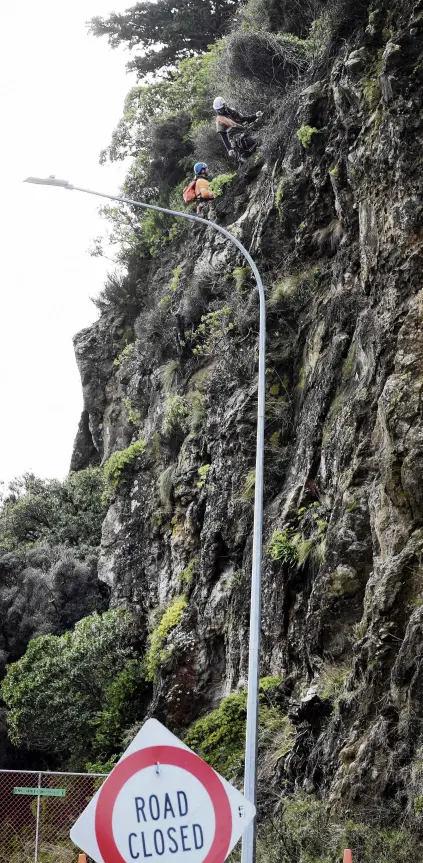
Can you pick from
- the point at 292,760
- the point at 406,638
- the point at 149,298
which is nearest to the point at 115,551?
the point at 149,298

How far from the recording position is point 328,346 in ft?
49.9

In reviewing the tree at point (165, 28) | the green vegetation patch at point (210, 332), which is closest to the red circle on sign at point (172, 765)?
the green vegetation patch at point (210, 332)

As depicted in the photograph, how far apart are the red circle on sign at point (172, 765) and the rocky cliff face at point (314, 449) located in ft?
15.1

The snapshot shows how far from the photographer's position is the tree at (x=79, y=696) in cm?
1930

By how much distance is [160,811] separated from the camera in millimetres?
4793

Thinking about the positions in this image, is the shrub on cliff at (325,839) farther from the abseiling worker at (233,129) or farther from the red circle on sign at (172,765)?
the abseiling worker at (233,129)

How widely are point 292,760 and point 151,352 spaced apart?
13654 millimetres

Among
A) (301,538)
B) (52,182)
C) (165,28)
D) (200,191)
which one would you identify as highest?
(165,28)

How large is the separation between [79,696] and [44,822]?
5964 mm

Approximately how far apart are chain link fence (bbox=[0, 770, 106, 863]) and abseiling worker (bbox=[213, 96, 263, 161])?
13541 mm

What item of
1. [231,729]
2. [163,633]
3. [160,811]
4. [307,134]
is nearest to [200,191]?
[307,134]

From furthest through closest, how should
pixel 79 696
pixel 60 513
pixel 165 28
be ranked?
pixel 165 28
pixel 60 513
pixel 79 696

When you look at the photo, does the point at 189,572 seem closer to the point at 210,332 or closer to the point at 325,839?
the point at 210,332

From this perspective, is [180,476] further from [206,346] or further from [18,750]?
[18,750]
